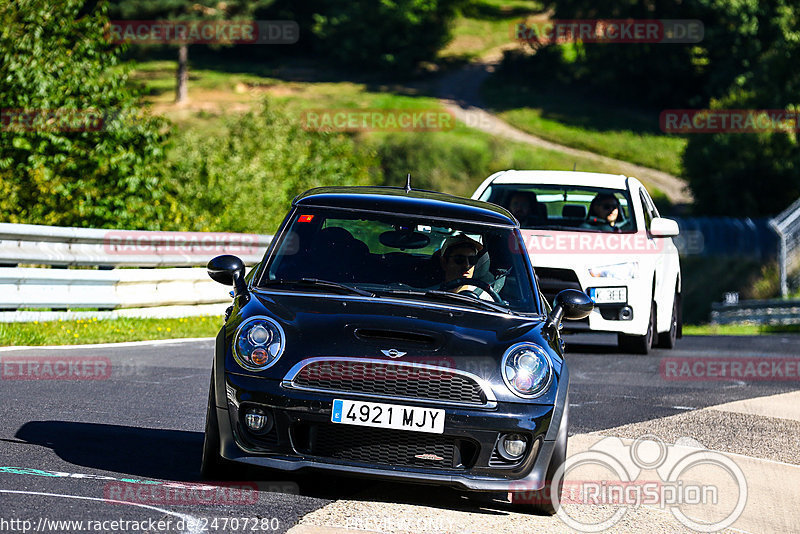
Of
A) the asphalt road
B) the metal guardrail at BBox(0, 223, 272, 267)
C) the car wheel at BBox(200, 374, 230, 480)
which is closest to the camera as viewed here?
the asphalt road

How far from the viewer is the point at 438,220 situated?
22.9 feet

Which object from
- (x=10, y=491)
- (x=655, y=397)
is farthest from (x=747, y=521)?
(x=655, y=397)

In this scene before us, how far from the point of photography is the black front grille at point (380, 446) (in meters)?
5.75

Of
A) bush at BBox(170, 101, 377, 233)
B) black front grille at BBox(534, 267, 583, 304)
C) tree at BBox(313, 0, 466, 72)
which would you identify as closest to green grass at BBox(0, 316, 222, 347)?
black front grille at BBox(534, 267, 583, 304)

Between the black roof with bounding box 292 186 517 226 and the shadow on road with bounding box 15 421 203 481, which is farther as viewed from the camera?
the black roof with bounding box 292 186 517 226

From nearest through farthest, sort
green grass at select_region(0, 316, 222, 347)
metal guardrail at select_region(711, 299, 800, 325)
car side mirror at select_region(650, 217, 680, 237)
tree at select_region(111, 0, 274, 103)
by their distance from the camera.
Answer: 1. green grass at select_region(0, 316, 222, 347)
2. car side mirror at select_region(650, 217, 680, 237)
3. metal guardrail at select_region(711, 299, 800, 325)
4. tree at select_region(111, 0, 274, 103)

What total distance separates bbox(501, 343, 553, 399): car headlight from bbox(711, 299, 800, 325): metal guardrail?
2423 cm

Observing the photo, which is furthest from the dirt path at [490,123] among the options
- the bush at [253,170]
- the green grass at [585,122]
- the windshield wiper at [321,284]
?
the windshield wiper at [321,284]

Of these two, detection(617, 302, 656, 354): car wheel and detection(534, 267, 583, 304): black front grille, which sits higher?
detection(534, 267, 583, 304): black front grille

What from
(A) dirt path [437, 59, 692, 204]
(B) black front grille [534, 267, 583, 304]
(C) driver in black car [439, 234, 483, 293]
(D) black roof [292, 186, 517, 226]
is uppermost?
(D) black roof [292, 186, 517, 226]

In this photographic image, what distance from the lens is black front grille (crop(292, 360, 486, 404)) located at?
573 centimetres

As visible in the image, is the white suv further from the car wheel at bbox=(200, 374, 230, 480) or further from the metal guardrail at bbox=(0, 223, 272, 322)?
the car wheel at bbox=(200, 374, 230, 480)

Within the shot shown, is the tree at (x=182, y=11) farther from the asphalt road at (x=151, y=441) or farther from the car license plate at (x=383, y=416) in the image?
the car license plate at (x=383, y=416)

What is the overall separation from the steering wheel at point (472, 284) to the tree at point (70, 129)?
14.8 metres
